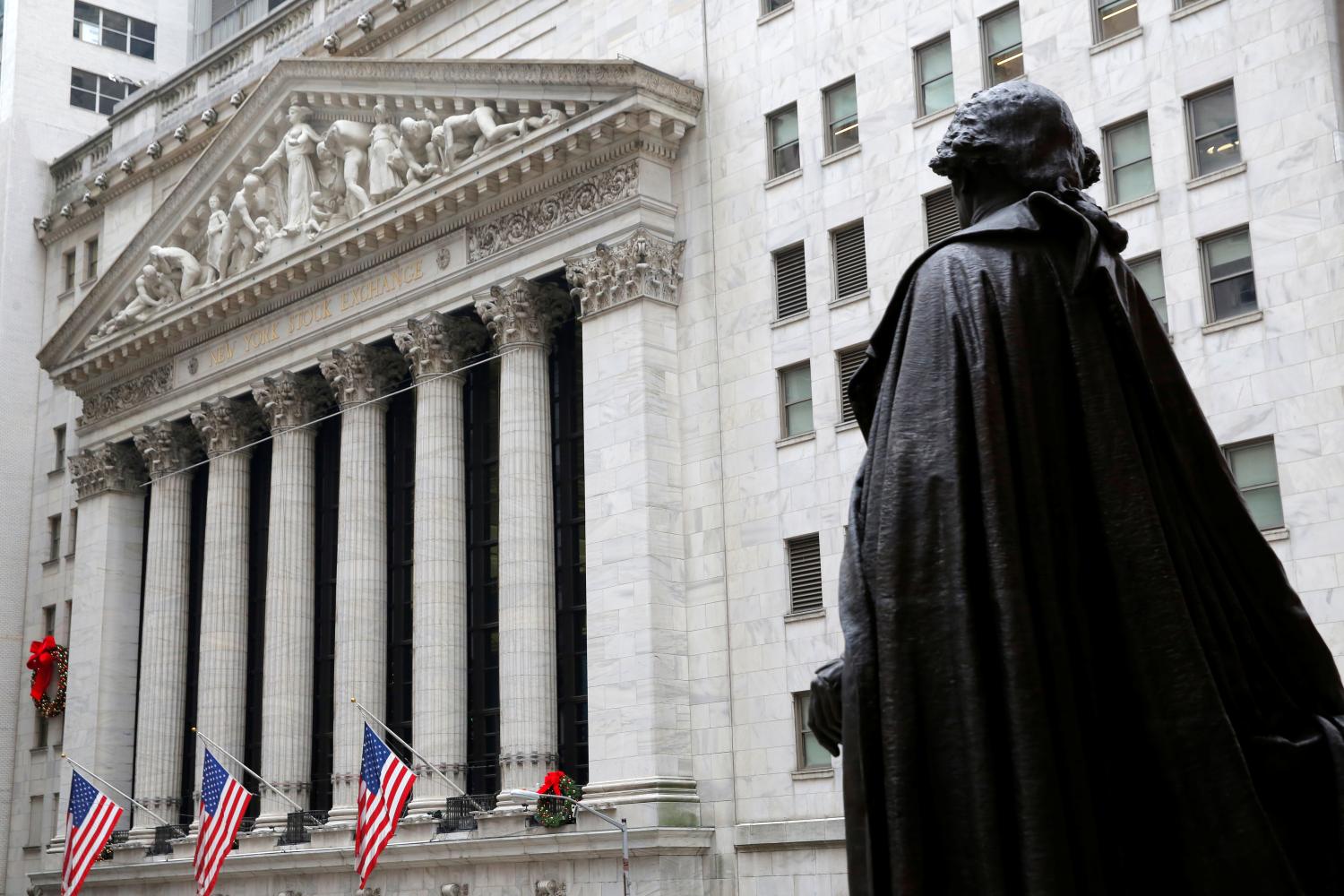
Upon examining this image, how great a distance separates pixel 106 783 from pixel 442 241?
2134cm

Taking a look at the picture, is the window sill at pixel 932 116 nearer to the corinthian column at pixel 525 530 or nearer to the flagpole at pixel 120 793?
the corinthian column at pixel 525 530

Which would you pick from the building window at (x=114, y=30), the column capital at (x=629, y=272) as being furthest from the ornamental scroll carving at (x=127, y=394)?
the building window at (x=114, y=30)

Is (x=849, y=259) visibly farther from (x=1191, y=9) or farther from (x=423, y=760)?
(x=423, y=760)

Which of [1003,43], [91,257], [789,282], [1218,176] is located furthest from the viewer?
[91,257]

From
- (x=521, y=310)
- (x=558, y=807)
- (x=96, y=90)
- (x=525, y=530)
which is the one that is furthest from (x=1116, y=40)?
(x=96, y=90)

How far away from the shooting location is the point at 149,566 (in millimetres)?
52250

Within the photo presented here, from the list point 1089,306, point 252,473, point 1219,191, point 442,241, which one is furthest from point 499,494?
point 1089,306

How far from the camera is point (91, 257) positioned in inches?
2482

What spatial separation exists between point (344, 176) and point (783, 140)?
14338 millimetres

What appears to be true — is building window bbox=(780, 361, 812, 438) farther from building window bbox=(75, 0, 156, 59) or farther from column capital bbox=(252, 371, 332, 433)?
building window bbox=(75, 0, 156, 59)

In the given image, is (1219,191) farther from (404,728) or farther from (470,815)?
(404,728)

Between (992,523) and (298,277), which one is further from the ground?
(298,277)

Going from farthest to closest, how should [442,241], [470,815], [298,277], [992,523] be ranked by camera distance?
1. [298,277]
2. [442,241]
3. [470,815]
4. [992,523]

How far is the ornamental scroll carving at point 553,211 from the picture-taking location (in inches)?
1524
